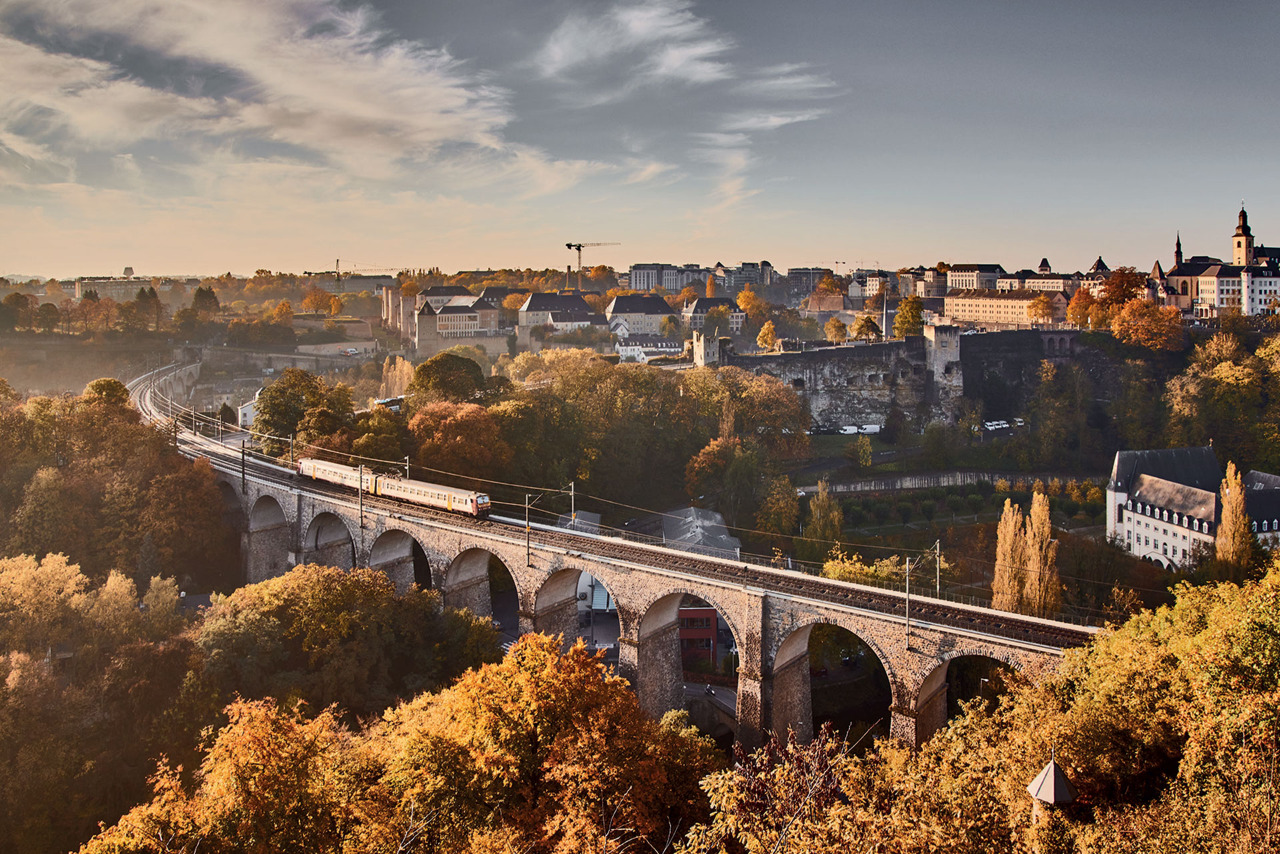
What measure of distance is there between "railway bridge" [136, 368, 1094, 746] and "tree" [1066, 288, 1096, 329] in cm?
5165

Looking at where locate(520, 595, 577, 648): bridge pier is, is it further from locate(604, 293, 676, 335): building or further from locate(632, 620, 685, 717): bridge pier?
locate(604, 293, 676, 335): building

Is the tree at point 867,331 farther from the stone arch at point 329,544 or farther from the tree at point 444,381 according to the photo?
the stone arch at point 329,544

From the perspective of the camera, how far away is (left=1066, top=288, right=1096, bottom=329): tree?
221ft

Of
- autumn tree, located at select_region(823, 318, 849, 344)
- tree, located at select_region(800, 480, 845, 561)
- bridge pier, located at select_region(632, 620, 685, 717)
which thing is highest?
autumn tree, located at select_region(823, 318, 849, 344)

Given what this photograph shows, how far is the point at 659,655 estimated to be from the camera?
83.3 ft

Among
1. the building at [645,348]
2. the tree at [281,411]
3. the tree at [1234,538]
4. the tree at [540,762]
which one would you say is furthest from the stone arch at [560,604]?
the building at [645,348]

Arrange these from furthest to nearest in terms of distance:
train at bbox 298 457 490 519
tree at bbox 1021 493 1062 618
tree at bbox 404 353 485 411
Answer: tree at bbox 404 353 485 411 → train at bbox 298 457 490 519 → tree at bbox 1021 493 1062 618

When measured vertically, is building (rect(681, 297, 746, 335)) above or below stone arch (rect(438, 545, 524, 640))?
above

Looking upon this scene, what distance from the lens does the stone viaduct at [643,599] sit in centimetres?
2075

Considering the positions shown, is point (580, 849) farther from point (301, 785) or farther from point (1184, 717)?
point (1184, 717)

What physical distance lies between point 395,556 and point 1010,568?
19.9 metres

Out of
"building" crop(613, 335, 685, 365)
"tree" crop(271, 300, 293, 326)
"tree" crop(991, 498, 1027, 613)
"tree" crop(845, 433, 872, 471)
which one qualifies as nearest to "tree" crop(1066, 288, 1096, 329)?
"tree" crop(845, 433, 872, 471)

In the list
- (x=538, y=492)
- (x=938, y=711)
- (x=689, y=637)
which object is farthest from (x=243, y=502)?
(x=938, y=711)

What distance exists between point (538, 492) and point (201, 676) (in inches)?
622
